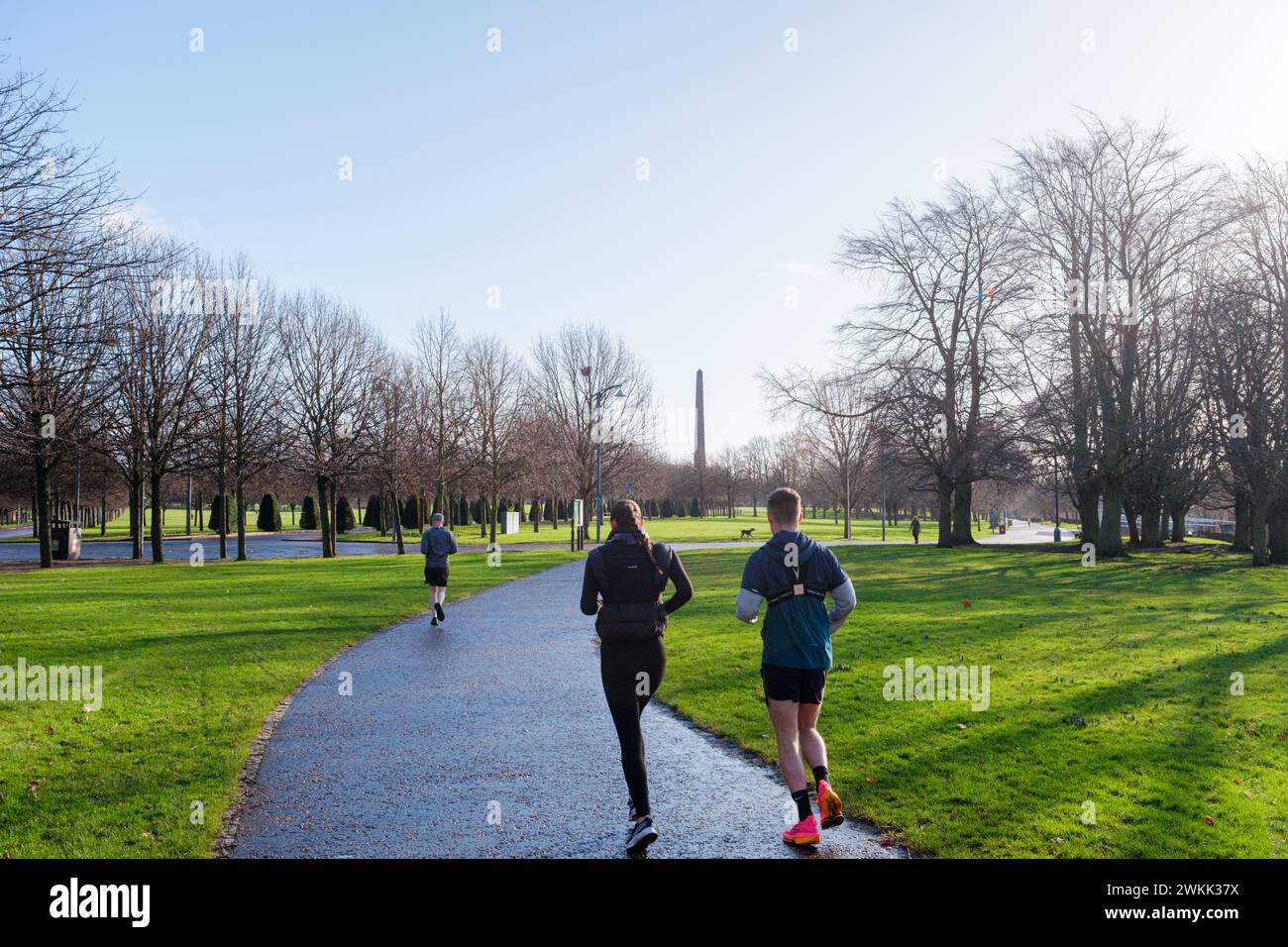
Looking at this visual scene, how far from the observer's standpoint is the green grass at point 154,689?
5754 mm

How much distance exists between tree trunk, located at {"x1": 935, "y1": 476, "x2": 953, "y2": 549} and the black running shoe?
35.8 metres

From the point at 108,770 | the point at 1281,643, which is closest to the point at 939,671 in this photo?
the point at 1281,643

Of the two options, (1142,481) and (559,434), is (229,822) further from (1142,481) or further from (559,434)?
(559,434)

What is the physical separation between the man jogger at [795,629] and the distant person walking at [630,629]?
551 millimetres

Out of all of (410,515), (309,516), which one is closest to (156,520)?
(410,515)

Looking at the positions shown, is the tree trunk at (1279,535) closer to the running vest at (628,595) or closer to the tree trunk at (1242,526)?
the tree trunk at (1242,526)

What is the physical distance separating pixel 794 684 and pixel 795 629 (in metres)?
0.34

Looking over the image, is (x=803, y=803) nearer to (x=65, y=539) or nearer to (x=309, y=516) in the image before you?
(x=65, y=539)

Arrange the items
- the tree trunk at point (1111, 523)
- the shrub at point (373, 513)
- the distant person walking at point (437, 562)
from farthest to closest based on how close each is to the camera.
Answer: the shrub at point (373, 513) < the tree trunk at point (1111, 523) < the distant person walking at point (437, 562)

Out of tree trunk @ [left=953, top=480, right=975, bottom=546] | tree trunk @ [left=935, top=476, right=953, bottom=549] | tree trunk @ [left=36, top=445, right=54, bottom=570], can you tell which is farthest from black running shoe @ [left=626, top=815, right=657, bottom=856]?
tree trunk @ [left=953, top=480, right=975, bottom=546]

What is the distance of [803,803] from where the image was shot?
5.32m

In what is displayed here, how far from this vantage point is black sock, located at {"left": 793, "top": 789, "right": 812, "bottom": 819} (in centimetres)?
531

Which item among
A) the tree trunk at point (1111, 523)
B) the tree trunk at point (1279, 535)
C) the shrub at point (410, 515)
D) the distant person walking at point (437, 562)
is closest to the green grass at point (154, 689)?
the distant person walking at point (437, 562)
